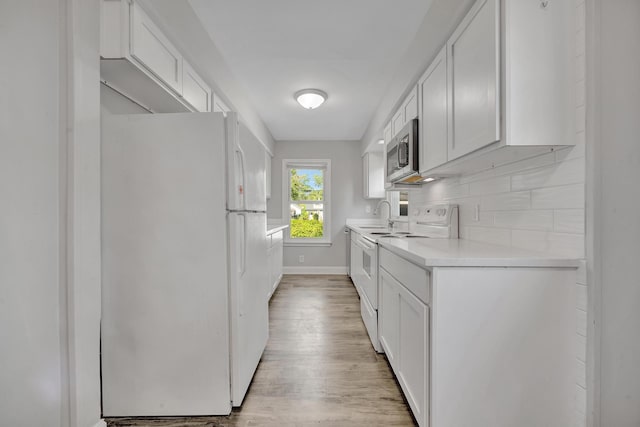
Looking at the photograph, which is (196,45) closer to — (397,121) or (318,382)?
(397,121)

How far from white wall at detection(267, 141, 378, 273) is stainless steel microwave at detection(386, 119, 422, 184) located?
8.14 feet

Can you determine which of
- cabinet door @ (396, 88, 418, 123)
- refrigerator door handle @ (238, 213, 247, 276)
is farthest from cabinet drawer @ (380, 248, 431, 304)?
cabinet door @ (396, 88, 418, 123)

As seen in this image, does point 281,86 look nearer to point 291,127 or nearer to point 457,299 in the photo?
point 291,127

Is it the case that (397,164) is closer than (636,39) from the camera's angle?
No

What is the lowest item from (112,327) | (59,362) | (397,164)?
(112,327)

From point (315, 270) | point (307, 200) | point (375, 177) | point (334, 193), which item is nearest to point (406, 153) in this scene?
point (375, 177)

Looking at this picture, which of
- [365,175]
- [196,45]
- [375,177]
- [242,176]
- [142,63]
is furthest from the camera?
[365,175]

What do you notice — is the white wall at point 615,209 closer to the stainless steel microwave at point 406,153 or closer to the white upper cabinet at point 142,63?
the stainless steel microwave at point 406,153

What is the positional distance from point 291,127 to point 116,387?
3.83 meters

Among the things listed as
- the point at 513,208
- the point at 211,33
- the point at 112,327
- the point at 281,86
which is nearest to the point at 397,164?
the point at 513,208

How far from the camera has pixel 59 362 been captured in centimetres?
96

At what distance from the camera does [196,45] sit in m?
2.04

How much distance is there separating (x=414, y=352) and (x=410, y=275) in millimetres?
367

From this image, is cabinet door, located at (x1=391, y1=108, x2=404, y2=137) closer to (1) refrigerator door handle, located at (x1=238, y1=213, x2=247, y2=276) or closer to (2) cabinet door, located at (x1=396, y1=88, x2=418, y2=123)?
(2) cabinet door, located at (x1=396, y1=88, x2=418, y2=123)
